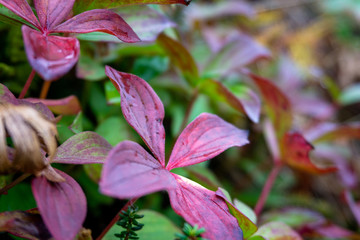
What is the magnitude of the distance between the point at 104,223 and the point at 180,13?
759mm

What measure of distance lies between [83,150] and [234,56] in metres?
0.67

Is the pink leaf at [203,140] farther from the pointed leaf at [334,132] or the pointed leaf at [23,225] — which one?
the pointed leaf at [334,132]

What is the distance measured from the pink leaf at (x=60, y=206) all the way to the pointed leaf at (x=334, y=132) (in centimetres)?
93

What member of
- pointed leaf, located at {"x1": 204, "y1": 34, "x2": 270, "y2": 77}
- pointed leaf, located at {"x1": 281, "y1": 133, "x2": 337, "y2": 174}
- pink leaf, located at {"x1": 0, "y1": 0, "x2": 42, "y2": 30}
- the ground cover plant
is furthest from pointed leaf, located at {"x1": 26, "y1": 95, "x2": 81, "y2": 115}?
pointed leaf, located at {"x1": 281, "y1": 133, "x2": 337, "y2": 174}

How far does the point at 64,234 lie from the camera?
40cm

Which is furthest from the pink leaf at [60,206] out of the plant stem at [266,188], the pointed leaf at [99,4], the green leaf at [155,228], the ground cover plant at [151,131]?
the plant stem at [266,188]

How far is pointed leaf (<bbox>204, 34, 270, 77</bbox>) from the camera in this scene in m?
1.01

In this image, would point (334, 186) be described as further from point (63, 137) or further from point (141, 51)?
point (63, 137)

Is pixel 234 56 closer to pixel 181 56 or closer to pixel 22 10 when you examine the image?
pixel 181 56

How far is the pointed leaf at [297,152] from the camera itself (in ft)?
2.74

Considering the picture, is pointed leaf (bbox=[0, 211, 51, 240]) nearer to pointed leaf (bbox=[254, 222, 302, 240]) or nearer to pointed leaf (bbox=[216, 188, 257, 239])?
pointed leaf (bbox=[216, 188, 257, 239])

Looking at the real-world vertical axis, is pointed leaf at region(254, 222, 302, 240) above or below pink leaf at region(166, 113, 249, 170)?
A: below

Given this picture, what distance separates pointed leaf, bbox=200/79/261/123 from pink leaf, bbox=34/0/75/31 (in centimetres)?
40

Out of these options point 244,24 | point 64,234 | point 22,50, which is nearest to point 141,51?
point 22,50
